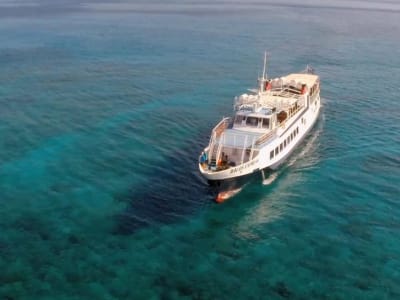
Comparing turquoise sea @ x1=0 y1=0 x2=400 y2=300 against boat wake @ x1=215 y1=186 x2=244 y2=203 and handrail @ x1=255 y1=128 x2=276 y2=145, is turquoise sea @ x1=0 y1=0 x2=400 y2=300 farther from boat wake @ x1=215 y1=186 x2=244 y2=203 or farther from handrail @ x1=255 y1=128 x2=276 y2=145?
handrail @ x1=255 y1=128 x2=276 y2=145

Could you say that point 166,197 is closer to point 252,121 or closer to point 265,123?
point 252,121

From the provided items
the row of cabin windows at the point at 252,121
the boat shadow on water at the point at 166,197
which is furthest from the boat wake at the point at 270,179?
the boat shadow on water at the point at 166,197

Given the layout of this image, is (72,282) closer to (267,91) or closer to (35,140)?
(35,140)

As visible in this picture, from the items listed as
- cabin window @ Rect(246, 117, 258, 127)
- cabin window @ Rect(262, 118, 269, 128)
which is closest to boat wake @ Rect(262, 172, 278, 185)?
cabin window @ Rect(262, 118, 269, 128)

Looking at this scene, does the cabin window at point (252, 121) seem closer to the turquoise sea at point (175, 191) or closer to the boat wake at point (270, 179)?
the turquoise sea at point (175, 191)

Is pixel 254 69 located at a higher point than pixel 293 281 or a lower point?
higher

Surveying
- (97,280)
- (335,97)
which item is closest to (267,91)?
(335,97)

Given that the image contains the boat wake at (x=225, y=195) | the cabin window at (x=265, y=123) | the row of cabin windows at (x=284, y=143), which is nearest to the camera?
the boat wake at (x=225, y=195)
